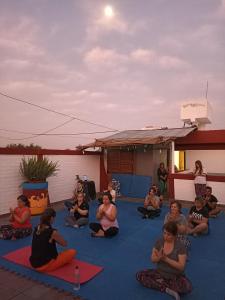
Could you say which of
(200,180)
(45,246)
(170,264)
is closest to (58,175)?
(200,180)

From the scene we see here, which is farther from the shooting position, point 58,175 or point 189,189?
point 58,175

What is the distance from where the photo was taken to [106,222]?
6.28m

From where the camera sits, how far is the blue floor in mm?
3754

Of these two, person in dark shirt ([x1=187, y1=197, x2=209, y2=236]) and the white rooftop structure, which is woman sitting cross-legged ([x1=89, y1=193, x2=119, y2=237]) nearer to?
person in dark shirt ([x1=187, y1=197, x2=209, y2=236])

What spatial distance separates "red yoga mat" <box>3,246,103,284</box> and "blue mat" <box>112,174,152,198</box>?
7231mm

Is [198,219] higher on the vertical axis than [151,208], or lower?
higher

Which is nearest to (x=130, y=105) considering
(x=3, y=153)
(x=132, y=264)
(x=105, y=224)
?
(x=3, y=153)

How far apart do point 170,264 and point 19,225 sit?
13.4ft

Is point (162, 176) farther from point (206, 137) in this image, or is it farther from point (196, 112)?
point (196, 112)

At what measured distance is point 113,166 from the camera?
13336 mm

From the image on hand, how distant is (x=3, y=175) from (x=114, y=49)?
7576 millimetres

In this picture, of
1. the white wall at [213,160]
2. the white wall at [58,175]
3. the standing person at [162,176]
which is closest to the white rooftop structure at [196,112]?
the white wall at [213,160]

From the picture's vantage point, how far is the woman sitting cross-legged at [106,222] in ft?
20.3

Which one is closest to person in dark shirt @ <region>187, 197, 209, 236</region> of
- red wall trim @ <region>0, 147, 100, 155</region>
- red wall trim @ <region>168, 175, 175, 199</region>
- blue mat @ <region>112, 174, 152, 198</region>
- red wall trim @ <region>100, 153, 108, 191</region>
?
red wall trim @ <region>168, 175, 175, 199</region>
